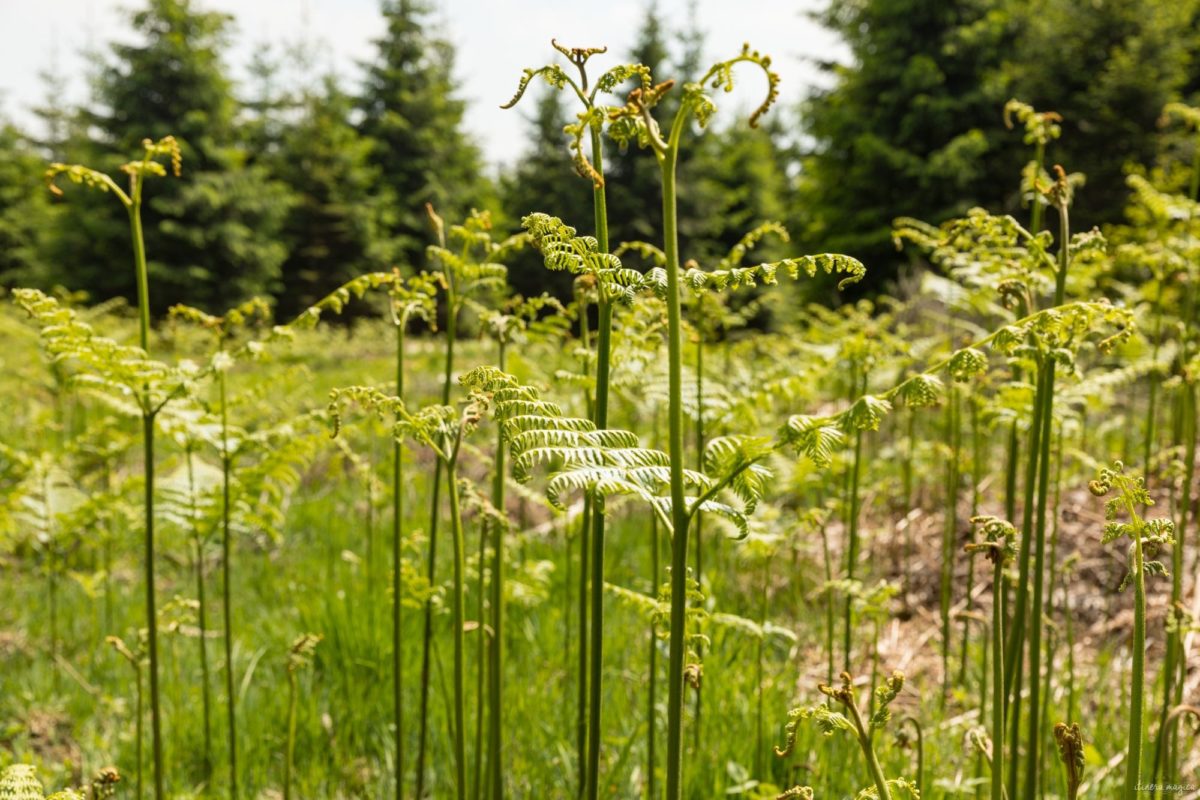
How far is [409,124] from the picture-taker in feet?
89.7

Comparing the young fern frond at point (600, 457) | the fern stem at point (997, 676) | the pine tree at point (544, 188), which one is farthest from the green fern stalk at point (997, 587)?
the pine tree at point (544, 188)

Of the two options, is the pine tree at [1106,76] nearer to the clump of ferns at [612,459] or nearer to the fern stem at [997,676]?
the fern stem at [997,676]

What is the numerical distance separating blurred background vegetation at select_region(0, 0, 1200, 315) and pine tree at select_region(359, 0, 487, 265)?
0.08 meters

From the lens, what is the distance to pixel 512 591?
8.08ft

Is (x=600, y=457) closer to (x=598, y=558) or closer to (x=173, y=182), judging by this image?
(x=598, y=558)

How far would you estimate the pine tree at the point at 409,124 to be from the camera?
27078 mm

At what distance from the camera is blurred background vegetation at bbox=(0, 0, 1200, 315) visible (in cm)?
1625

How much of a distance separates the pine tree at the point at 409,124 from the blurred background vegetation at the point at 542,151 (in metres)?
0.08

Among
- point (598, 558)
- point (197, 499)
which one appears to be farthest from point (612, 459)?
point (197, 499)

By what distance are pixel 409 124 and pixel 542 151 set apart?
15.8 feet

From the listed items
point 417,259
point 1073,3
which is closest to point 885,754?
point 1073,3

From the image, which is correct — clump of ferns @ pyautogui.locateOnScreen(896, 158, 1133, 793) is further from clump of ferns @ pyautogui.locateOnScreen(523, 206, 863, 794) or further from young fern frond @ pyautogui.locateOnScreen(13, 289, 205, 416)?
young fern frond @ pyautogui.locateOnScreen(13, 289, 205, 416)

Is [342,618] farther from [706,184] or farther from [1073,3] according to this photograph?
[706,184]

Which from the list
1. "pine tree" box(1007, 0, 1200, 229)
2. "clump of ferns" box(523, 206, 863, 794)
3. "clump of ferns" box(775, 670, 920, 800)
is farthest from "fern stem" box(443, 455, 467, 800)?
"pine tree" box(1007, 0, 1200, 229)
